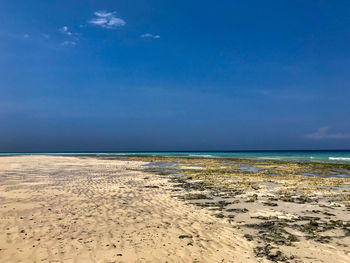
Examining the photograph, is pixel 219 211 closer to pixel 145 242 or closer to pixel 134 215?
pixel 134 215

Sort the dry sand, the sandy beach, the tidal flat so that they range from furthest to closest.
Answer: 1. the tidal flat
2. the sandy beach
3. the dry sand

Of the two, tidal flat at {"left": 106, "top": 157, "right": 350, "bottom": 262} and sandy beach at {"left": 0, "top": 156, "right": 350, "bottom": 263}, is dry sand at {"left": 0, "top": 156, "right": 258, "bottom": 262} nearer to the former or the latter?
sandy beach at {"left": 0, "top": 156, "right": 350, "bottom": 263}

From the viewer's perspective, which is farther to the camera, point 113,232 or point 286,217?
point 286,217

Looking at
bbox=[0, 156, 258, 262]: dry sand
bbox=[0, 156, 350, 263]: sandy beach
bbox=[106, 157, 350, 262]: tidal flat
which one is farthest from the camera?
bbox=[106, 157, 350, 262]: tidal flat

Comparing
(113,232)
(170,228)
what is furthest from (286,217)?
(113,232)

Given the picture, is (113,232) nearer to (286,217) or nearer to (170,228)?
(170,228)

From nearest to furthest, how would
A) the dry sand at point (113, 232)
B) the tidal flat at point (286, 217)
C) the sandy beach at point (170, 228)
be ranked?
the dry sand at point (113, 232) < the sandy beach at point (170, 228) < the tidal flat at point (286, 217)

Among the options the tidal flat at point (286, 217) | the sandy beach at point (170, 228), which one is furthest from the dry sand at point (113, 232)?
the tidal flat at point (286, 217)

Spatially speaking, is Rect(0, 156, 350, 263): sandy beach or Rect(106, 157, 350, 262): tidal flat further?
Rect(106, 157, 350, 262): tidal flat

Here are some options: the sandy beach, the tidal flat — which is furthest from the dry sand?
the tidal flat

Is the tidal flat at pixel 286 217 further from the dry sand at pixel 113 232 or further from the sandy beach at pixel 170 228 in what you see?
the dry sand at pixel 113 232

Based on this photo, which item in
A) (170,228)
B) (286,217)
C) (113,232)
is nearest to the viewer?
(113,232)

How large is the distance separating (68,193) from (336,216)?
44.0 ft

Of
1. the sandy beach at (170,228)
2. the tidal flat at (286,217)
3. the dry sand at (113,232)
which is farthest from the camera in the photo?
the tidal flat at (286,217)
